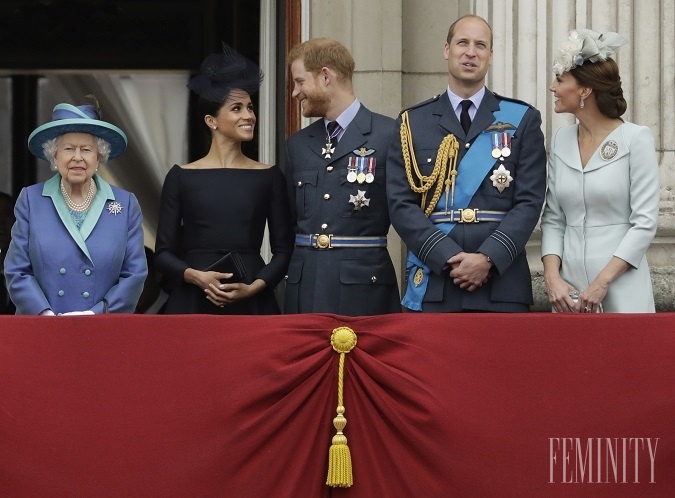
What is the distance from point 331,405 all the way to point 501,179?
1.15m

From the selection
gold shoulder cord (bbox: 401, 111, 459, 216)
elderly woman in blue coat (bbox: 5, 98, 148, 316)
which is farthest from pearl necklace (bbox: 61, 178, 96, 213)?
gold shoulder cord (bbox: 401, 111, 459, 216)

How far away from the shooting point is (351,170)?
6.01 metres

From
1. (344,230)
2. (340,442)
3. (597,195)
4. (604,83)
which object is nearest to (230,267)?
(344,230)

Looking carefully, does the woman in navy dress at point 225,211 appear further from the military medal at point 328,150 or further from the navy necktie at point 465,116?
the navy necktie at point 465,116

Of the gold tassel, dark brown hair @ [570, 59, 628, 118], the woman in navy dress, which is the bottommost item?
the gold tassel

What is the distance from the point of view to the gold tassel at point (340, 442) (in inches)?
194

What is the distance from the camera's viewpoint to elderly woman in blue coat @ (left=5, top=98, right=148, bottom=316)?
18.7 feet

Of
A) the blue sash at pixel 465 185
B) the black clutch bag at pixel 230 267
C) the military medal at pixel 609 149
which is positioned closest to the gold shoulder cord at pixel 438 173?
the blue sash at pixel 465 185

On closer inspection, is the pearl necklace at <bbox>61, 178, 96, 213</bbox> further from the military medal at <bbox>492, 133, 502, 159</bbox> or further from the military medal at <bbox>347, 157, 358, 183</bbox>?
the military medal at <bbox>492, 133, 502, 159</bbox>

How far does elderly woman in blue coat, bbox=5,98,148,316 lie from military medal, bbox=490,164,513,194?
1.31m

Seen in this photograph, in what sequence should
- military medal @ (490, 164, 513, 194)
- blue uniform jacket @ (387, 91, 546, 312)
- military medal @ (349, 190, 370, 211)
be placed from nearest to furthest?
1. blue uniform jacket @ (387, 91, 546, 312)
2. military medal @ (490, 164, 513, 194)
3. military medal @ (349, 190, 370, 211)

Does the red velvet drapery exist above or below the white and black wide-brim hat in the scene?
below

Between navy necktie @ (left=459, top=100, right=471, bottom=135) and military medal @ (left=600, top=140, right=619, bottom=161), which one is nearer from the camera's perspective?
military medal @ (left=600, top=140, right=619, bottom=161)

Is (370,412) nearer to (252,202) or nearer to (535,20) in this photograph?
(252,202)
